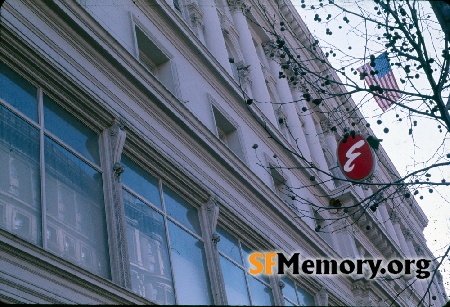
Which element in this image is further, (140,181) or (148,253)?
(140,181)

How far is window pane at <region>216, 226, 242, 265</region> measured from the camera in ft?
54.9

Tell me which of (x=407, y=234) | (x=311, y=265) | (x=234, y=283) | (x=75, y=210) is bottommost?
(x=75, y=210)

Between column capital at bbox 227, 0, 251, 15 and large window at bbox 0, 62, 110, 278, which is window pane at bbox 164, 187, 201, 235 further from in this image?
column capital at bbox 227, 0, 251, 15

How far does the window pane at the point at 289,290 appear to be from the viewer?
63.8 feet

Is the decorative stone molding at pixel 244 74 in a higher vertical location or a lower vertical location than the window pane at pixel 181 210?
higher

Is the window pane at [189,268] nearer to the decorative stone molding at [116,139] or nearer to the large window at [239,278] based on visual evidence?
the large window at [239,278]

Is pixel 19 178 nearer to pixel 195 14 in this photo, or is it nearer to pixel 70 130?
pixel 70 130

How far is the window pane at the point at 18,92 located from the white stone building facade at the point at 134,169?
0.03 meters

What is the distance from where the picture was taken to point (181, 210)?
50.7 feet

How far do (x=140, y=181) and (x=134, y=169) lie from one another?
290mm

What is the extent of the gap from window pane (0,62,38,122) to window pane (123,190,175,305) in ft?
9.16

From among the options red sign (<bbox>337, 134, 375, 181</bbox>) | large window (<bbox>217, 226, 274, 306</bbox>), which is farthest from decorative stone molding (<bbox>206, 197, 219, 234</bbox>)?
red sign (<bbox>337, 134, 375, 181</bbox>)

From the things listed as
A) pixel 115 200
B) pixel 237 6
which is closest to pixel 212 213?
pixel 115 200

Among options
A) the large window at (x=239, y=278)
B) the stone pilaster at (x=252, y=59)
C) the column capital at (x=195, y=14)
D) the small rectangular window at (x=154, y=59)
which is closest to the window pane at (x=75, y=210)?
the large window at (x=239, y=278)
